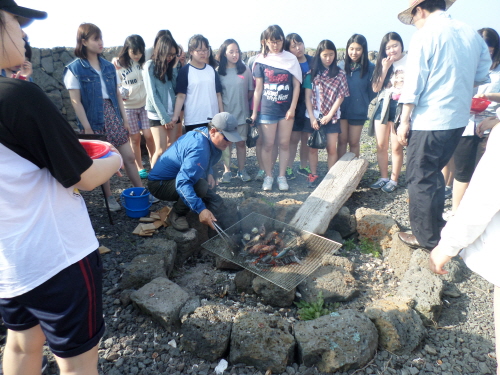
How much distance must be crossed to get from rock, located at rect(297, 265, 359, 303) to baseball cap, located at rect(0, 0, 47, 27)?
8.60 ft

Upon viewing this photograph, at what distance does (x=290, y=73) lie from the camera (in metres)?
4.88

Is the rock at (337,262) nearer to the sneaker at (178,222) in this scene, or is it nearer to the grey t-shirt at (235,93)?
the sneaker at (178,222)

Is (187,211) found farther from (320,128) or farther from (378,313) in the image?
(320,128)

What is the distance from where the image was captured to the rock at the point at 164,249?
324cm

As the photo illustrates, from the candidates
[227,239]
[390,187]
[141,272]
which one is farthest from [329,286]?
[390,187]

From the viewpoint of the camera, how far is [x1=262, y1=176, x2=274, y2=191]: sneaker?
521 centimetres

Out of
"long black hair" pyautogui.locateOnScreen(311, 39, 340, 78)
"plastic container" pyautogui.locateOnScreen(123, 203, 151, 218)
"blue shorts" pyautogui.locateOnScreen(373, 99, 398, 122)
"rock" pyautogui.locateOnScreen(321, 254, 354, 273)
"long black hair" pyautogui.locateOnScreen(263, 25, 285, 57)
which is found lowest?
"rock" pyautogui.locateOnScreen(321, 254, 354, 273)

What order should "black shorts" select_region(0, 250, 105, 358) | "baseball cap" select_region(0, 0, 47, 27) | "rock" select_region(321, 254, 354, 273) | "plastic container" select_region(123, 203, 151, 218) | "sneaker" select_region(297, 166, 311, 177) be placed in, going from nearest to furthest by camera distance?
"baseball cap" select_region(0, 0, 47, 27), "black shorts" select_region(0, 250, 105, 358), "rock" select_region(321, 254, 354, 273), "plastic container" select_region(123, 203, 151, 218), "sneaker" select_region(297, 166, 311, 177)

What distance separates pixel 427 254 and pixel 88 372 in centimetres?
299

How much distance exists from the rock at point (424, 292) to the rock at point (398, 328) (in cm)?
16

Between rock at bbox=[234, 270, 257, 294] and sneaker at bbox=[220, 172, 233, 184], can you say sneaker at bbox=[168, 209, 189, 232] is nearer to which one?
rock at bbox=[234, 270, 257, 294]

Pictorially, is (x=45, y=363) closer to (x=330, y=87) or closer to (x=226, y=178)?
(x=226, y=178)

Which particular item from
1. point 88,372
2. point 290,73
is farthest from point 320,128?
point 88,372

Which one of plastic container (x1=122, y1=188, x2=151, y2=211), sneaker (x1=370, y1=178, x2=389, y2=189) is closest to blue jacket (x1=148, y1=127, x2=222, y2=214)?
plastic container (x1=122, y1=188, x2=151, y2=211)
